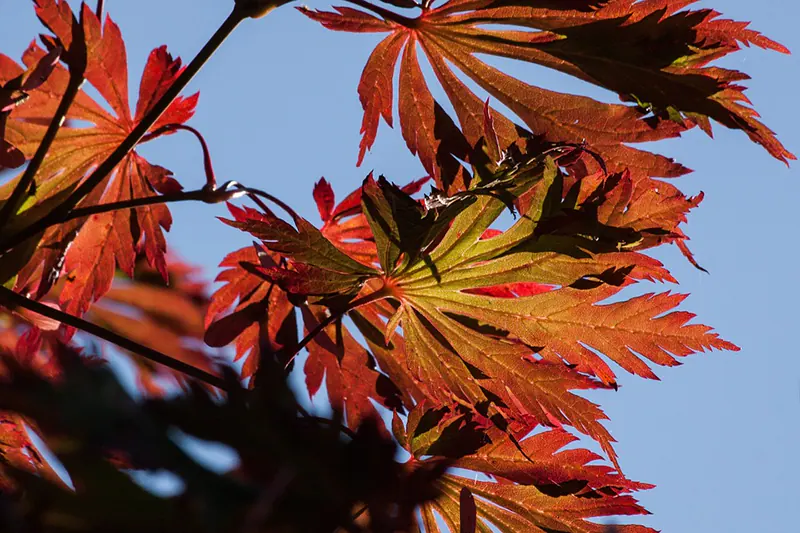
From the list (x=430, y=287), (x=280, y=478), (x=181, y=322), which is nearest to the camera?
(x=280, y=478)

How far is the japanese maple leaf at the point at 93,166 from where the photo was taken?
4.33ft

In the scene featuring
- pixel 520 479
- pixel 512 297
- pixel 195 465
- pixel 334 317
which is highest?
pixel 512 297

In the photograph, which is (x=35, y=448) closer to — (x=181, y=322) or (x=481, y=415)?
(x=181, y=322)

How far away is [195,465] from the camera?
0.48 m

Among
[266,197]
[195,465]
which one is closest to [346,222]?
[266,197]

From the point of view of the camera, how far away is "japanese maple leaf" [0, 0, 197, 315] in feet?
4.33

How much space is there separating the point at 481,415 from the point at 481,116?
0.48 meters

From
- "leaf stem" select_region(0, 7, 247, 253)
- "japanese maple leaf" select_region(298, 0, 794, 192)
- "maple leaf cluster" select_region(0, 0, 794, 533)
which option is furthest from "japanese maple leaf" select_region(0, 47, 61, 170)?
"japanese maple leaf" select_region(298, 0, 794, 192)

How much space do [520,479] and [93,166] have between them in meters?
0.90

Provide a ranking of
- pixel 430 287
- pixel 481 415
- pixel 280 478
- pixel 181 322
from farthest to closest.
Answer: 1. pixel 181 322
2. pixel 430 287
3. pixel 481 415
4. pixel 280 478

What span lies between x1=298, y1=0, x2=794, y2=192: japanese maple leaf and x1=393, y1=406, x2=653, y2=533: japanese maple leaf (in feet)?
1.23

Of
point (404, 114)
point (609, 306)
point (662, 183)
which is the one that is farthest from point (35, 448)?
point (662, 183)

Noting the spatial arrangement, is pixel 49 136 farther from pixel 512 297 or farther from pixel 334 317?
Answer: pixel 512 297

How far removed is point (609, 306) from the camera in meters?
1.26
